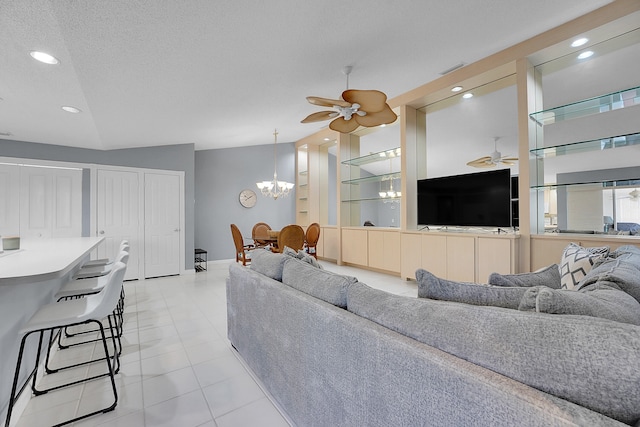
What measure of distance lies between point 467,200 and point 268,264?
10.6ft

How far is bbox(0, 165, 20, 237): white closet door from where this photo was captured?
410 centimetres

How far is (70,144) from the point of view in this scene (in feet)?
14.6

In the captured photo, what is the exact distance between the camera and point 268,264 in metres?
1.99

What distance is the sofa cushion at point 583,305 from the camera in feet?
2.77

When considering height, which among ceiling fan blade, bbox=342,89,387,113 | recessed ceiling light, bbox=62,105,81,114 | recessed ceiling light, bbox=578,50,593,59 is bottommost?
recessed ceiling light, bbox=62,105,81,114

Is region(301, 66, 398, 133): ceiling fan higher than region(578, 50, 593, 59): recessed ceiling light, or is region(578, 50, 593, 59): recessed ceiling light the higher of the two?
region(578, 50, 593, 59): recessed ceiling light

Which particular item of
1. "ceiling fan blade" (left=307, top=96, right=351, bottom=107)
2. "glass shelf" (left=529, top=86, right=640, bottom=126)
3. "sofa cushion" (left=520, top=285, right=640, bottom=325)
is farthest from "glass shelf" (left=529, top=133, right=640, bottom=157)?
"sofa cushion" (left=520, top=285, right=640, bottom=325)

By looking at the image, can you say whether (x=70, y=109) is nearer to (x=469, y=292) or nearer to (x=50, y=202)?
(x=50, y=202)

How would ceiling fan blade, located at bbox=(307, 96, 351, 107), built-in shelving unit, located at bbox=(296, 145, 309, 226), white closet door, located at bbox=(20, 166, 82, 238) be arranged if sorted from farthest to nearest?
built-in shelving unit, located at bbox=(296, 145, 309, 226)
white closet door, located at bbox=(20, 166, 82, 238)
ceiling fan blade, located at bbox=(307, 96, 351, 107)

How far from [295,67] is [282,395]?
308 centimetres

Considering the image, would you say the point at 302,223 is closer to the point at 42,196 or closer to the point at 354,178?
the point at 354,178

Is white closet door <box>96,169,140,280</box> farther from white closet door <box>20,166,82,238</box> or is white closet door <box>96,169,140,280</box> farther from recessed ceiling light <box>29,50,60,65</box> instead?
recessed ceiling light <box>29,50,60,65</box>

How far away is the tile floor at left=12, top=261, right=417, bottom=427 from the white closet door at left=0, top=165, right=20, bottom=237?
2.63 metres

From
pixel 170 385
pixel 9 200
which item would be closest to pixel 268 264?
pixel 170 385
